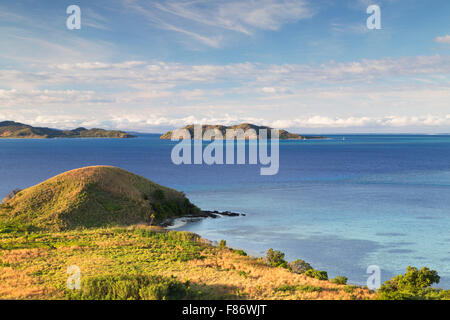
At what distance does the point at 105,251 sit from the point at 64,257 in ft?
13.6

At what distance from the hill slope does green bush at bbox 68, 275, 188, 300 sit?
1232 inches

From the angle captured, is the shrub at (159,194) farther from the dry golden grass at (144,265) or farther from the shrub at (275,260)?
the shrub at (275,260)

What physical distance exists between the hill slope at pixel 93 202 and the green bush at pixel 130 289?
3128cm

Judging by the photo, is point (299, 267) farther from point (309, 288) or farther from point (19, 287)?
point (19, 287)

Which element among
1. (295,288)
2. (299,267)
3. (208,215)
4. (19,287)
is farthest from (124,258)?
(208,215)

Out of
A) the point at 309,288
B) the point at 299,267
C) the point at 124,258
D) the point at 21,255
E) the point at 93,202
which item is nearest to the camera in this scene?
the point at 309,288

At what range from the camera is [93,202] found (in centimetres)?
6022

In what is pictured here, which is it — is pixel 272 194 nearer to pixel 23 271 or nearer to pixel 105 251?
pixel 105 251

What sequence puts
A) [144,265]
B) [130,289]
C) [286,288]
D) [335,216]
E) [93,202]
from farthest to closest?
[335,216] < [93,202] < [144,265] < [286,288] < [130,289]

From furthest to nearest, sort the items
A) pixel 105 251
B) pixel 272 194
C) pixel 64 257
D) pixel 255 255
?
pixel 272 194 < pixel 255 255 < pixel 105 251 < pixel 64 257

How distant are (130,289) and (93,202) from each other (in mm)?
40179
